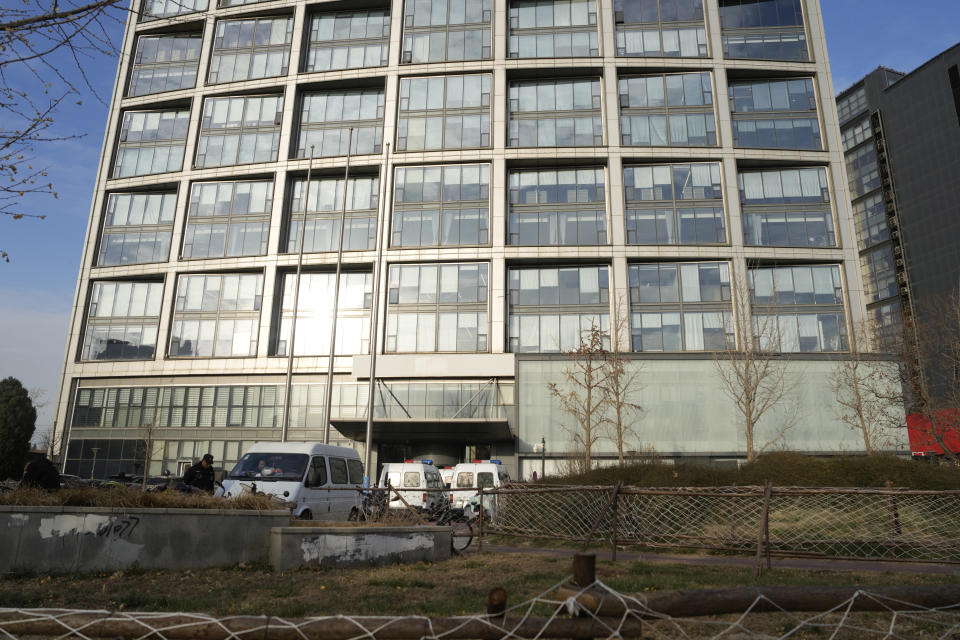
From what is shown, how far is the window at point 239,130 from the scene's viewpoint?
45281 millimetres

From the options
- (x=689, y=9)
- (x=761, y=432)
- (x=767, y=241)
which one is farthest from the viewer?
(x=689, y=9)

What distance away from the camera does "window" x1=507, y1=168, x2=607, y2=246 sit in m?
41.0

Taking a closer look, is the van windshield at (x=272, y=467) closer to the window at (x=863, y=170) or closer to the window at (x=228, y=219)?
the window at (x=228, y=219)

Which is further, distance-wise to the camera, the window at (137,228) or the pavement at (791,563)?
the window at (137,228)

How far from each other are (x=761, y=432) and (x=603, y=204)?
1688cm

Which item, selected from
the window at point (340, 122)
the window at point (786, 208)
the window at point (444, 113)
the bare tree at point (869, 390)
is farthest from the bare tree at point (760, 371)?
the window at point (340, 122)

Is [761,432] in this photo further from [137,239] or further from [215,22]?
[215,22]

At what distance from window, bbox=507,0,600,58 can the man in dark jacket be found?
37731mm

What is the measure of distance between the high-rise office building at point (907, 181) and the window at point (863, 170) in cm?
12

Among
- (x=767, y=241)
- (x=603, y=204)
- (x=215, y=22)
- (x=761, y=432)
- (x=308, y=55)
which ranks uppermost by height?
(x=215, y=22)

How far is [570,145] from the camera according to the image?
42.5m

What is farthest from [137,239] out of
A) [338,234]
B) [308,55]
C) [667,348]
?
[667,348]

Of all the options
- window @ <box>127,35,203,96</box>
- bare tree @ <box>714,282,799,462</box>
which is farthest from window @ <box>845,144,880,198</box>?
window @ <box>127,35,203,96</box>

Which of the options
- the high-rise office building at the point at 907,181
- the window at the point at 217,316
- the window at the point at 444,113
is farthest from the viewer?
the high-rise office building at the point at 907,181
